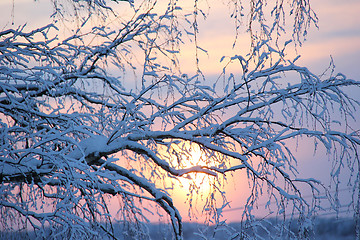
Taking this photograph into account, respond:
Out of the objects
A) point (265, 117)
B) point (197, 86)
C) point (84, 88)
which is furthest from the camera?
point (84, 88)

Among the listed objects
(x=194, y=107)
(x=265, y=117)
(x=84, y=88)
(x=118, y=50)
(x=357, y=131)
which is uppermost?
(x=118, y=50)

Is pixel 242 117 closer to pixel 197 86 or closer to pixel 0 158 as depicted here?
pixel 197 86

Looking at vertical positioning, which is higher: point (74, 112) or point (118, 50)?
point (118, 50)

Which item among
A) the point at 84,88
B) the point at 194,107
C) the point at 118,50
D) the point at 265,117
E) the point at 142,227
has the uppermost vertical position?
the point at 118,50

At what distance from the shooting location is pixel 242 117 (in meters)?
3.85

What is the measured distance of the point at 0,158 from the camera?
347 centimetres

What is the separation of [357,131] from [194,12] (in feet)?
5.57

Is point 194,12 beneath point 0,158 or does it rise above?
above

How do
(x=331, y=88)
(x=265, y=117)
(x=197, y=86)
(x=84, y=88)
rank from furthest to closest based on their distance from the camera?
(x=84, y=88), (x=197, y=86), (x=265, y=117), (x=331, y=88)

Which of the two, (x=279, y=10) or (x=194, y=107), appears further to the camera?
(x=194, y=107)

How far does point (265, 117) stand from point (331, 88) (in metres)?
0.59

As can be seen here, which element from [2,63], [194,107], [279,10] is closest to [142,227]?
[194,107]

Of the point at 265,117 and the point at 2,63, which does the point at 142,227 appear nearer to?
the point at 265,117

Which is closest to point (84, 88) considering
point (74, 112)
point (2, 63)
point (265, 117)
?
point (74, 112)
